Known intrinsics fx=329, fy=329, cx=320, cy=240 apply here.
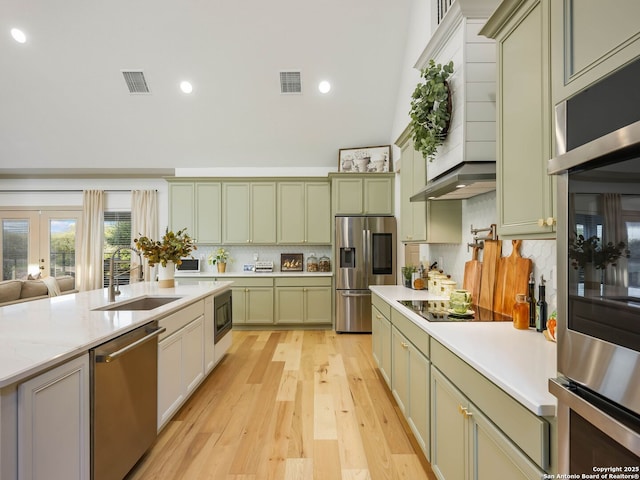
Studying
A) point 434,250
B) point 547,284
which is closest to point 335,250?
point 434,250

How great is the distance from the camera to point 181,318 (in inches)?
103

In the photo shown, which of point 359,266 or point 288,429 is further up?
point 359,266

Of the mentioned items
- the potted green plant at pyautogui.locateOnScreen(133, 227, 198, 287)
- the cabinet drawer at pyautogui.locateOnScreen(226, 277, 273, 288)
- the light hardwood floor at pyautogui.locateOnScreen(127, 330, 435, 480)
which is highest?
the potted green plant at pyautogui.locateOnScreen(133, 227, 198, 287)

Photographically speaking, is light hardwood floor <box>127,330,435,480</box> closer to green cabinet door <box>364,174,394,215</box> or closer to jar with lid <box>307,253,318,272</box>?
jar with lid <box>307,253,318,272</box>

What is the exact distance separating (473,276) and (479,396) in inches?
56.9

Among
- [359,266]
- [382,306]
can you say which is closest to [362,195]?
[359,266]

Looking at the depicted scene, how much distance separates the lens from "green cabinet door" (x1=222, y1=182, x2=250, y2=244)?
219 inches

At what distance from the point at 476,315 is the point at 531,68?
145 centimetres

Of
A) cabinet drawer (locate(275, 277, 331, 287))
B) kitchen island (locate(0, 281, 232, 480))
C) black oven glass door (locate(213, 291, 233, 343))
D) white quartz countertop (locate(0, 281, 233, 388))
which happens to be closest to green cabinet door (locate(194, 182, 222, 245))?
cabinet drawer (locate(275, 277, 331, 287))

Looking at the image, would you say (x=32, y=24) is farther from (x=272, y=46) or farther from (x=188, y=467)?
(x=188, y=467)

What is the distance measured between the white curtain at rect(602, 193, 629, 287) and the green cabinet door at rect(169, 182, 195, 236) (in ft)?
18.3

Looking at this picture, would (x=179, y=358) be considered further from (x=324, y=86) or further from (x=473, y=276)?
(x=324, y=86)

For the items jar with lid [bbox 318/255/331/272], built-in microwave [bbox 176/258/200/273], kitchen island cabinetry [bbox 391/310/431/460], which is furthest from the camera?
jar with lid [bbox 318/255/331/272]

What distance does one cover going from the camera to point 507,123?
153 cm
